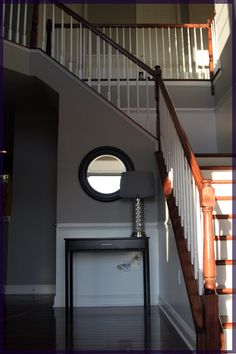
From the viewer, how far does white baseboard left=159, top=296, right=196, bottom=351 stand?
7.80ft

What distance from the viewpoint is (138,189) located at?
381 cm

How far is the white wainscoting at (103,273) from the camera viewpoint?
12.8 feet

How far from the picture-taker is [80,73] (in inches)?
177

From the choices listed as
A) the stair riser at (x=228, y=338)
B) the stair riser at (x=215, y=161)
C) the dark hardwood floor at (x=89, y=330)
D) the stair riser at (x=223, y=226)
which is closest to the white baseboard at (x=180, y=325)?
the dark hardwood floor at (x=89, y=330)

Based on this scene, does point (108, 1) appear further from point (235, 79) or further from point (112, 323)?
point (112, 323)

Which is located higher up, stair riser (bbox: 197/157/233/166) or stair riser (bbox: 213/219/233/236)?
stair riser (bbox: 197/157/233/166)

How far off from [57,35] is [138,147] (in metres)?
2.64

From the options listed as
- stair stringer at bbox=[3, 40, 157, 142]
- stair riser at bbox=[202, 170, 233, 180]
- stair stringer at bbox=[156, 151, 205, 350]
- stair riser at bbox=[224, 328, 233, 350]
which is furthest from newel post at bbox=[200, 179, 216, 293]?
stair stringer at bbox=[3, 40, 157, 142]

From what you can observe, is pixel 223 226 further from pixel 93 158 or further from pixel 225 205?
pixel 93 158

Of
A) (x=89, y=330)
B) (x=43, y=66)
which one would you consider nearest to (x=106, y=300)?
(x=89, y=330)

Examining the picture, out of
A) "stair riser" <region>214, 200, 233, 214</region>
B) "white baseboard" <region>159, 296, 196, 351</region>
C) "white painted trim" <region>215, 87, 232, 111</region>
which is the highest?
"white painted trim" <region>215, 87, 232, 111</region>

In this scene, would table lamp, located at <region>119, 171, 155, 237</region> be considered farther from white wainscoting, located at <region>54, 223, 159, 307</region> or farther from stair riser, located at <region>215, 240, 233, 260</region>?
stair riser, located at <region>215, 240, 233, 260</region>

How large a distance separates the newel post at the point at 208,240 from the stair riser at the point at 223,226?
2.52ft

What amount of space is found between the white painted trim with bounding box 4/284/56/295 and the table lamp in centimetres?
186
